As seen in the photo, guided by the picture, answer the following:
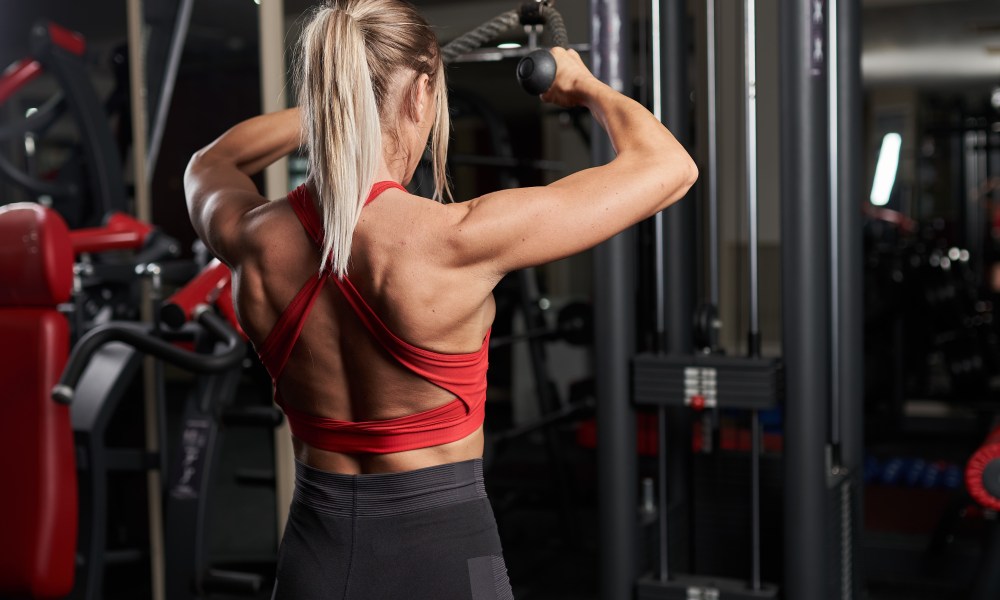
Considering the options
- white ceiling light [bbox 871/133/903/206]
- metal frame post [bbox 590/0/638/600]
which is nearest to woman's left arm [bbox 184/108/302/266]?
metal frame post [bbox 590/0/638/600]

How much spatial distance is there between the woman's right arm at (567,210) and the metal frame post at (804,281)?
43.7 inches

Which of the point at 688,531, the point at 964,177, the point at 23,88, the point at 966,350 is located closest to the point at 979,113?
the point at 964,177

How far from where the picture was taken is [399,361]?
114 centimetres

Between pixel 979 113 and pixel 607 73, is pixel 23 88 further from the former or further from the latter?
pixel 979 113

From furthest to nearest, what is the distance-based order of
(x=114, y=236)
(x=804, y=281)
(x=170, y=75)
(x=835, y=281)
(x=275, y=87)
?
(x=170, y=75) → (x=275, y=87) → (x=114, y=236) → (x=835, y=281) → (x=804, y=281)

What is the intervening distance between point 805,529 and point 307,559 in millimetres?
1383

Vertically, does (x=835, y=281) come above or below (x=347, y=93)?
below

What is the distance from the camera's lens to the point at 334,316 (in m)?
1.17

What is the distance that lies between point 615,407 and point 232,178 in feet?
3.98

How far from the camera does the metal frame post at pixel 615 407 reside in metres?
2.28

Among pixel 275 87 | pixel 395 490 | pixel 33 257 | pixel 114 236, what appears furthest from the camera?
pixel 275 87

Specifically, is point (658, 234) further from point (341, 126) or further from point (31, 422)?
point (31, 422)

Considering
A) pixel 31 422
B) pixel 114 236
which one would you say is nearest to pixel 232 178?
pixel 31 422

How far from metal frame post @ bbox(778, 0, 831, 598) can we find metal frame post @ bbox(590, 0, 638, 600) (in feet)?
1.16
